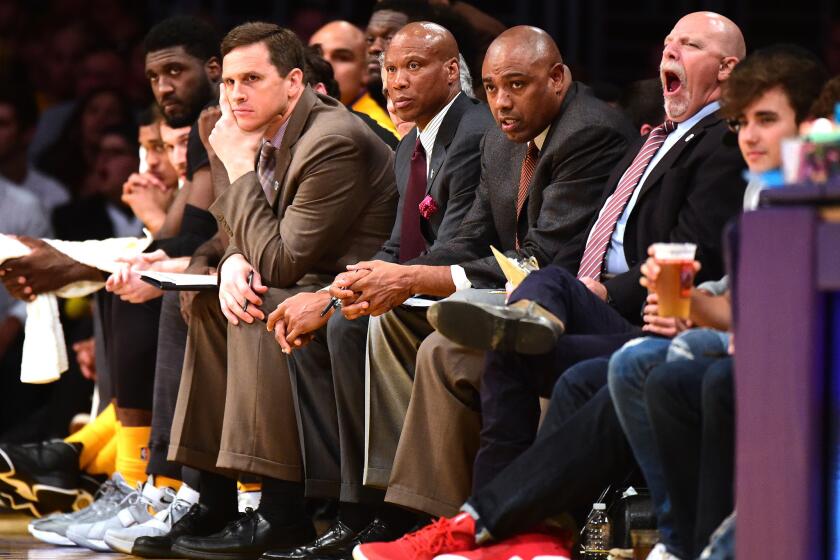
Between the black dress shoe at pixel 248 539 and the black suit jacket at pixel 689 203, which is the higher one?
the black suit jacket at pixel 689 203

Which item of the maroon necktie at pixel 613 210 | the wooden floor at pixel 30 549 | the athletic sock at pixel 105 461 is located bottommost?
the wooden floor at pixel 30 549

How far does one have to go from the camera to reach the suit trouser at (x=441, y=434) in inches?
135

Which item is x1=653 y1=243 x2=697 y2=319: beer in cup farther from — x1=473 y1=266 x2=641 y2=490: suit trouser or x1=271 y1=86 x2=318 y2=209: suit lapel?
x1=271 y1=86 x2=318 y2=209: suit lapel

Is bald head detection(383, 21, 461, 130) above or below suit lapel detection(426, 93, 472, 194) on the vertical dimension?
above

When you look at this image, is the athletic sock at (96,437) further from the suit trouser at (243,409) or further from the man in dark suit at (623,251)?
the man in dark suit at (623,251)

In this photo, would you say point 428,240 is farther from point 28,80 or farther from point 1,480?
point 28,80

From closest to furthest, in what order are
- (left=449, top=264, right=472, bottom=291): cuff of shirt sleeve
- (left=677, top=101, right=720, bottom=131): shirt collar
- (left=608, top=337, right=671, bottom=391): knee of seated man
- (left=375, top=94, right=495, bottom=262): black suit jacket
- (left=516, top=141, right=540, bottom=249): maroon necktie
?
(left=608, top=337, right=671, bottom=391): knee of seated man
(left=677, top=101, right=720, bottom=131): shirt collar
(left=449, top=264, right=472, bottom=291): cuff of shirt sleeve
(left=516, top=141, right=540, bottom=249): maroon necktie
(left=375, top=94, right=495, bottom=262): black suit jacket

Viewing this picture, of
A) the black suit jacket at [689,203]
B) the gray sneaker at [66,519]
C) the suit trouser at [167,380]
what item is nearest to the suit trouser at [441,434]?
the black suit jacket at [689,203]

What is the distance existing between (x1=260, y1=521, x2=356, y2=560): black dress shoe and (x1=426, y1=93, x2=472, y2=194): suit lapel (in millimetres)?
951

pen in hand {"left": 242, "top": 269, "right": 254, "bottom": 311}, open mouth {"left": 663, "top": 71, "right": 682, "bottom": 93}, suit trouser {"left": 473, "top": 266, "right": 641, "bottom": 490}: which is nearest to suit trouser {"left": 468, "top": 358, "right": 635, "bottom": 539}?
suit trouser {"left": 473, "top": 266, "right": 641, "bottom": 490}

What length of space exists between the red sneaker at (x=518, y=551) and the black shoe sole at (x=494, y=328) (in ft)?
1.25

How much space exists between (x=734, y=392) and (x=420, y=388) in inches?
39.8

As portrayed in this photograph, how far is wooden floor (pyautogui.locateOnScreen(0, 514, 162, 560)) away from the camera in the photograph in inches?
164

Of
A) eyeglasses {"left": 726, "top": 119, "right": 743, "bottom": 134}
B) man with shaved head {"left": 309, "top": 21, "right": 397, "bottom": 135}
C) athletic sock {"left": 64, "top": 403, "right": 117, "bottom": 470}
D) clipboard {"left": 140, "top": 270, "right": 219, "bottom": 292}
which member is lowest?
athletic sock {"left": 64, "top": 403, "right": 117, "bottom": 470}
